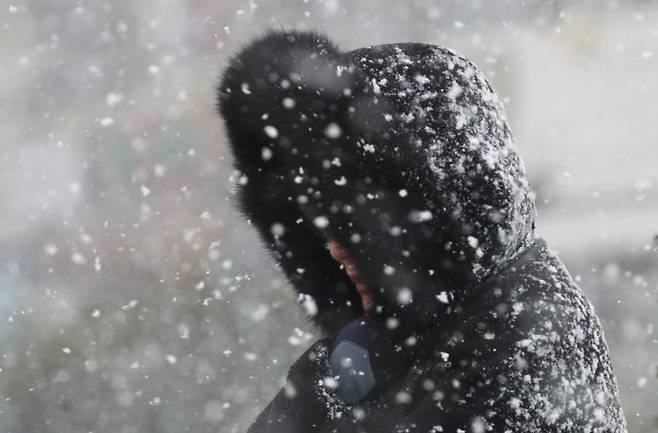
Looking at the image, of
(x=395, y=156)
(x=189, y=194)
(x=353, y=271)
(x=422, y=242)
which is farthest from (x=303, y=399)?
(x=189, y=194)

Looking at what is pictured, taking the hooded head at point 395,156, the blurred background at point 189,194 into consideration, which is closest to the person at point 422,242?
the hooded head at point 395,156

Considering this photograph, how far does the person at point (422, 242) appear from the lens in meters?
1.04

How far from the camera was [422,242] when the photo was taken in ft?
3.99

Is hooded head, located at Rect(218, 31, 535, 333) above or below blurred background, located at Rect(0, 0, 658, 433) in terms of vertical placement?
below

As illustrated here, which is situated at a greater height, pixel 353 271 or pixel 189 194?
pixel 189 194

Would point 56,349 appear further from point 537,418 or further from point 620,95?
point 620,95

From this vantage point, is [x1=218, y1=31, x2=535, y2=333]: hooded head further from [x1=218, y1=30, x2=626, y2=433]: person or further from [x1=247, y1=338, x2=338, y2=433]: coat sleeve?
[x1=247, y1=338, x2=338, y2=433]: coat sleeve

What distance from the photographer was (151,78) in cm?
593

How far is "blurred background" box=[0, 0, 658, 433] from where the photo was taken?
483 cm

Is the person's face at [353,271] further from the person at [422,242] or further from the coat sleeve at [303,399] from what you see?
the coat sleeve at [303,399]

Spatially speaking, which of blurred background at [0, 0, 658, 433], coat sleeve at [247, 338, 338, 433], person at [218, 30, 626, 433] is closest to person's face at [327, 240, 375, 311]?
person at [218, 30, 626, 433]

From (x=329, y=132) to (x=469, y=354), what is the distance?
21.4 inches

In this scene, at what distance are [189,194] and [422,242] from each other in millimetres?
4425

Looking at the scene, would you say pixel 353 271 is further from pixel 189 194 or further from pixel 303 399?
pixel 189 194
